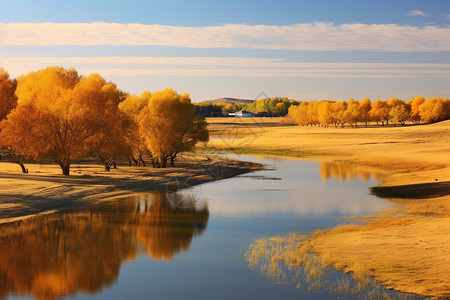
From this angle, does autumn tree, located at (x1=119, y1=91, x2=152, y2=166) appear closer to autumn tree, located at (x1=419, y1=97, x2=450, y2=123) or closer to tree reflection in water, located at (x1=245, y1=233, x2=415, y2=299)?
tree reflection in water, located at (x1=245, y1=233, x2=415, y2=299)

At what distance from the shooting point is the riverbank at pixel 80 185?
33.5 metres

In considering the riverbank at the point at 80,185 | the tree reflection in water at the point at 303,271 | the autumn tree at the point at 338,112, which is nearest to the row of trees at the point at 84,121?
the riverbank at the point at 80,185

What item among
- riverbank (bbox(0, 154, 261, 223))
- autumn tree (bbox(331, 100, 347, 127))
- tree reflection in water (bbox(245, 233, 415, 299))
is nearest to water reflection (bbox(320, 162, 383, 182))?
riverbank (bbox(0, 154, 261, 223))

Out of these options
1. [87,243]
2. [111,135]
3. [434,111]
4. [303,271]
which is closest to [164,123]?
[111,135]

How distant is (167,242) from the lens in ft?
83.1

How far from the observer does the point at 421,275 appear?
17812mm

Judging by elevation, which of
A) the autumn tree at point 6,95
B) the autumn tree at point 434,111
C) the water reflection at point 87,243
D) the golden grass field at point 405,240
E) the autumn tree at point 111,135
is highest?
the autumn tree at point 434,111

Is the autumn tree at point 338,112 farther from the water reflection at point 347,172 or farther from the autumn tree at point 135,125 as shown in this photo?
the autumn tree at point 135,125

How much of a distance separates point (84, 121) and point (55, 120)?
9.45 feet

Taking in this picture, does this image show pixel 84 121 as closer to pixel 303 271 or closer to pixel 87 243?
pixel 87 243

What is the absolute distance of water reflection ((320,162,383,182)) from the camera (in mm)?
56156

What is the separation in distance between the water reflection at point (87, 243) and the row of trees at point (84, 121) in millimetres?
14867

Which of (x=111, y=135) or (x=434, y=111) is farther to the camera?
(x=434, y=111)

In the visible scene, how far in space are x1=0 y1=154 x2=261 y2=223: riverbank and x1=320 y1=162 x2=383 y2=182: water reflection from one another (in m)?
11.4
